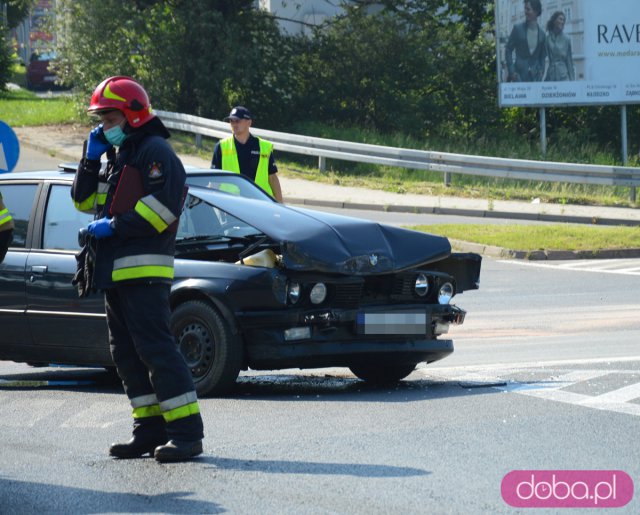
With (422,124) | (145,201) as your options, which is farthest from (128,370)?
(422,124)

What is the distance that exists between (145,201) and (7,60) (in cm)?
4171

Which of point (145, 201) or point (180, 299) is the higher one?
point (145, 201)

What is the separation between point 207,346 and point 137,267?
1.98m

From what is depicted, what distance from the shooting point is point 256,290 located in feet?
26.8

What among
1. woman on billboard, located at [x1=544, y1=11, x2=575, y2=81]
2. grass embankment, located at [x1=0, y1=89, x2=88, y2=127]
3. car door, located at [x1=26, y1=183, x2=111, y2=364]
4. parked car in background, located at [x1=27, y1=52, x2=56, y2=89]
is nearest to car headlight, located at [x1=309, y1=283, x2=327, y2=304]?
car door, located at [x1=26, y1=183, x2=111, y2=364]

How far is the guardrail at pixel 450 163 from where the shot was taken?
25.6 meters

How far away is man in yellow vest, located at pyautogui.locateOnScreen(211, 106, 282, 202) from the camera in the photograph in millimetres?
11867

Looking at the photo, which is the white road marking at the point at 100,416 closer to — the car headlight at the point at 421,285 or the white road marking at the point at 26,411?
the white road marking at the point at 26,411

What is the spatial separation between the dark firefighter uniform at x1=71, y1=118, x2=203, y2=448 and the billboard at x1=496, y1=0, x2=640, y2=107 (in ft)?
85.9

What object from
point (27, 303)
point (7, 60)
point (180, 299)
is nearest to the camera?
point (180, 299)

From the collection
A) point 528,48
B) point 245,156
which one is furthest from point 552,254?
point 528,48

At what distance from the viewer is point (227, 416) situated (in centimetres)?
763

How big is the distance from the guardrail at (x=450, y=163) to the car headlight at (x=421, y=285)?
17.2 m

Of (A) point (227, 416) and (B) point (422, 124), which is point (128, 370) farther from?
(B) point (422, 124)
